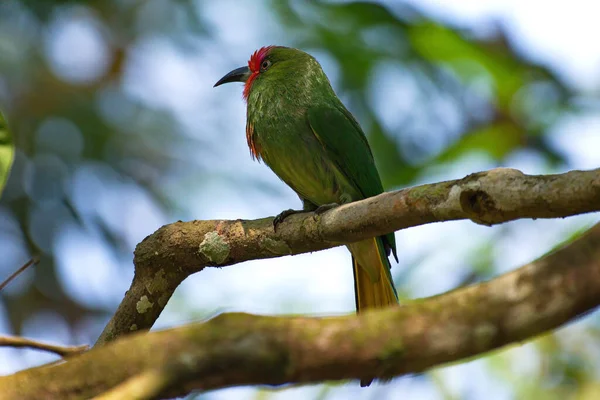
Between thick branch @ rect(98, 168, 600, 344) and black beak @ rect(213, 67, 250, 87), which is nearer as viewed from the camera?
thick branch @ rect(98, 168, 600, 344)

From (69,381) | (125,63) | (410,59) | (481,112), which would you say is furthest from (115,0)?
(69,381)

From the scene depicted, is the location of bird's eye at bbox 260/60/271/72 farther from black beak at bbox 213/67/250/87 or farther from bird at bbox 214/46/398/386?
bird at bbox 214/46/398/386

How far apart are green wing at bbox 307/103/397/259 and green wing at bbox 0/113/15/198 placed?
1576 mm

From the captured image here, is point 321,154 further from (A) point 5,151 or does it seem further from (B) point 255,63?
(A) point 5,151

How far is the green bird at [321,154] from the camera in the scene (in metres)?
3.65

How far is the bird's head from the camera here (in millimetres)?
4051

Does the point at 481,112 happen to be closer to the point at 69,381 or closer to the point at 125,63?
the point at 125,63

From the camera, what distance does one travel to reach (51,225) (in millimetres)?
5758

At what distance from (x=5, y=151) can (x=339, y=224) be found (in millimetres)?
1089

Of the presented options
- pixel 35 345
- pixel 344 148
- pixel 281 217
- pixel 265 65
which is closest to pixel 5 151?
pixel 35 345

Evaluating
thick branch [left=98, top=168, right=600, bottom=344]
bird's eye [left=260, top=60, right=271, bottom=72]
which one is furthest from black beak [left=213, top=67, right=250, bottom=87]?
thick branch [left=98, top=168, right=600, bottom=344]

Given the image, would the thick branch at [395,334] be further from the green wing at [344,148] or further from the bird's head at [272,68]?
the bird's head at [272,68]

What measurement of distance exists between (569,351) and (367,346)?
11.8 ft

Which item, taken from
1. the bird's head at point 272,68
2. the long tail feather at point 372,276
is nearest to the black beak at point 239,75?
the bird's head at point 272,68
